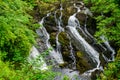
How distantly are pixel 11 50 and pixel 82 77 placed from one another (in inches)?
314

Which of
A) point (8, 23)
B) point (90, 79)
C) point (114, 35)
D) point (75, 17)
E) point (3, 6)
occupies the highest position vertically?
point (3, 6)

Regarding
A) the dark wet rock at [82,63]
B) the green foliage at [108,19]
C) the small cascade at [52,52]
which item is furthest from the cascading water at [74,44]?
the green foliage at [108,19]

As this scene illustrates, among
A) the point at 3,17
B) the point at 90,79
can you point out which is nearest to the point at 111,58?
the point at 90,79

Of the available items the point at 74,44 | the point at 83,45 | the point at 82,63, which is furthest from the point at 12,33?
the point at 83,45

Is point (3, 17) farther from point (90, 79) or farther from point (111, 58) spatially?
point (111, 58)

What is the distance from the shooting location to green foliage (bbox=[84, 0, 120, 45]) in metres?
17.5

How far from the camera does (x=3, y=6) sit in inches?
280

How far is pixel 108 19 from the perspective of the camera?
1802 cm

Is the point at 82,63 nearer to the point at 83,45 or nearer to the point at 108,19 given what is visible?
the point at 83,45

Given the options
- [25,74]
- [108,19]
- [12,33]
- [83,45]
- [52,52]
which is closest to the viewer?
[25,74]

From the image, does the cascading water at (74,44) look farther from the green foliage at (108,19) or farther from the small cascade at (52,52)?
the green foliage at (108,19)

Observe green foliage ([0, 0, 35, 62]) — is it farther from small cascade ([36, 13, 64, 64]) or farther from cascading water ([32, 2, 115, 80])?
small cascade ([36, 13, 64, 64])

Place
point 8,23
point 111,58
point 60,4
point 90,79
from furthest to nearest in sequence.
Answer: point 60,4, point 111,58, point 90,79, point 8,23

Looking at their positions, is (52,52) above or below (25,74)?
below
